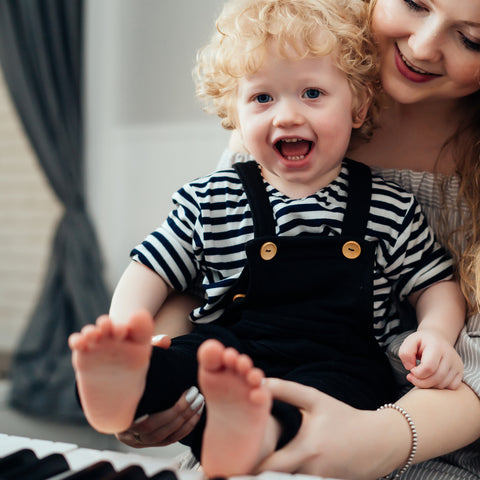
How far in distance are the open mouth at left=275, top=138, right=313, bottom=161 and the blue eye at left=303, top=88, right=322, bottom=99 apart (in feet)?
0.25

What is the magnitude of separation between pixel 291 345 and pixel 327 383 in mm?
93

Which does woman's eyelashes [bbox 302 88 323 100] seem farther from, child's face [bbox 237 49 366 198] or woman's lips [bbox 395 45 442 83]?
woman's lips [bbox 395 45 442 83]

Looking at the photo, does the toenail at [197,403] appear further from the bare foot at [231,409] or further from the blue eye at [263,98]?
the blue eye at [263,98]

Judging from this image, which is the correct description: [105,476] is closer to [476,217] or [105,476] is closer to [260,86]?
[260,86]

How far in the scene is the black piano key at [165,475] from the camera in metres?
0.67

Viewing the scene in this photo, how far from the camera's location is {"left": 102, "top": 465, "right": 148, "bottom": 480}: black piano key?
67 cm

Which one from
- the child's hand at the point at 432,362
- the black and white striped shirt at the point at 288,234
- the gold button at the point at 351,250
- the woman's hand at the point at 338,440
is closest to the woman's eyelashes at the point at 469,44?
the black and white striped shirt at the point at 288,234

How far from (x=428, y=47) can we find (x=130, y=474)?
827mm

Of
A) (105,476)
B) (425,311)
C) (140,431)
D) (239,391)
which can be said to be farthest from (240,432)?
(425,311)

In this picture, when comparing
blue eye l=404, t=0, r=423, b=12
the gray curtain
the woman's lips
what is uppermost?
blue eye l=404, t=0, r=423, b=12

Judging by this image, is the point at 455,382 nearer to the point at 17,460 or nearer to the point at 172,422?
the point at 172,422

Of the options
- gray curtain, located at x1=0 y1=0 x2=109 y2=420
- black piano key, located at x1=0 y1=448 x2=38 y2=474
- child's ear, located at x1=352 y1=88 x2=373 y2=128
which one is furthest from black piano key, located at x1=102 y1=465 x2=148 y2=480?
gray curtain, located at x1=0 y1=0 x2=109 y2=420

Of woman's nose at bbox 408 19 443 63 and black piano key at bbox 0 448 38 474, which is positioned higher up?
woman's nose at bbox 408 19 443 63

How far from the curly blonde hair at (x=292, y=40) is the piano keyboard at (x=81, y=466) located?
0.69 m
